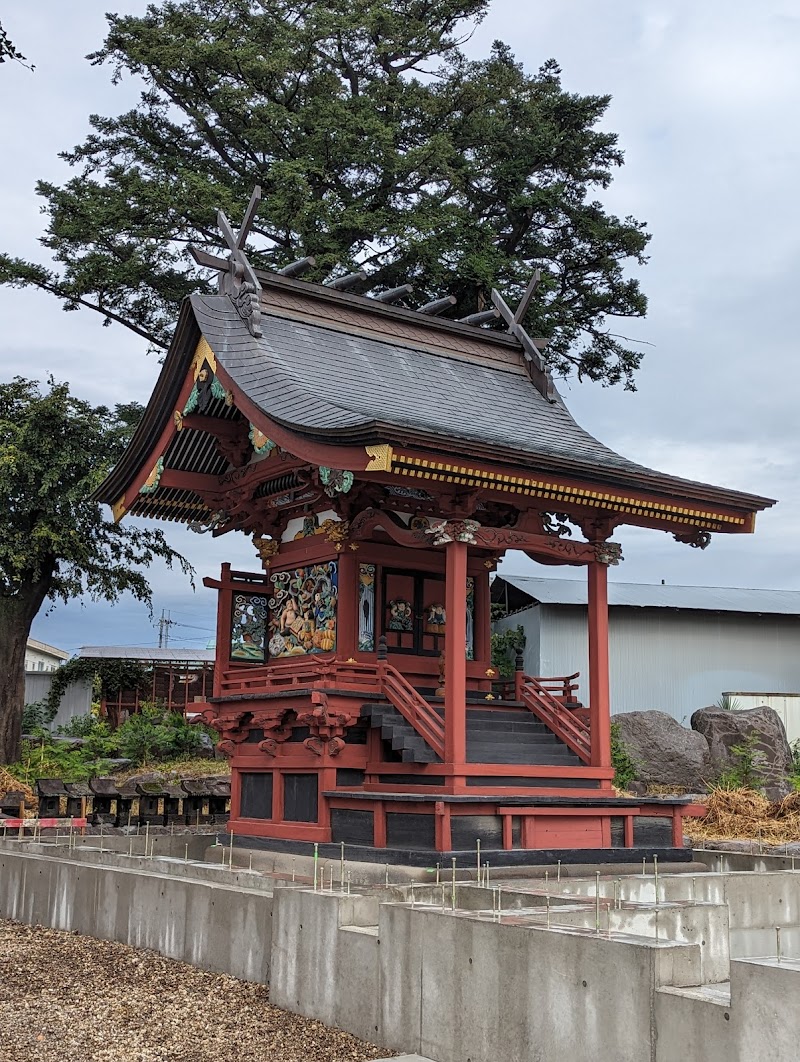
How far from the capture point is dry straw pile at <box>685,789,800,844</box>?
16.8 m

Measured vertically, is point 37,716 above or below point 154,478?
below

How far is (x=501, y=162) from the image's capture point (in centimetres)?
2895

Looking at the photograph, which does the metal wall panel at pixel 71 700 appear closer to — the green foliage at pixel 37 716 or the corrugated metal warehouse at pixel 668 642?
the green foliage at pixel 37 716

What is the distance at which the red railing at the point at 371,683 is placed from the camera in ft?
40.0

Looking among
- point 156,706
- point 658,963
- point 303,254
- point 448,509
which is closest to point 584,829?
point 448,509

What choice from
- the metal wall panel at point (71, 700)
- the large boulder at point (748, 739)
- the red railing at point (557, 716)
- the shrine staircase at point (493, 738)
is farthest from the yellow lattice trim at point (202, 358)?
the metal wall panel at point (71, 700)

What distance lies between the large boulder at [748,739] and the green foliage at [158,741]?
42.1ft

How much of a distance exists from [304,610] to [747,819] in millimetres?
8034

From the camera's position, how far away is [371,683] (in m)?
13.1

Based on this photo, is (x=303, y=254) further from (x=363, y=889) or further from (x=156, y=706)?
(x=363, y=889)

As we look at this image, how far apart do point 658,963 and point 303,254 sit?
23.2m

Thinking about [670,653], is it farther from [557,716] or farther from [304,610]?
[304,610]

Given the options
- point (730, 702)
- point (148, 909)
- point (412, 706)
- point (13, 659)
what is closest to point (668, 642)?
point (730, 702)

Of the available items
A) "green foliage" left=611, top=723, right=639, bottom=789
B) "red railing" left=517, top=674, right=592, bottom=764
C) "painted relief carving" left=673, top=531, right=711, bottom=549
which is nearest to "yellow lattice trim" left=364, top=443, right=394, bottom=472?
"red railing" left=517, top=674, right=592, bottom=764
